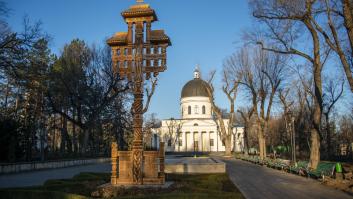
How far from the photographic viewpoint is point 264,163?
33125 mm

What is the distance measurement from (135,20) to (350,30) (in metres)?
9.13

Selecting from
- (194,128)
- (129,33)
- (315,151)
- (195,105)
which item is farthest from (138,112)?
(194,128)

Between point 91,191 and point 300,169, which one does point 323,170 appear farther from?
point 91,191

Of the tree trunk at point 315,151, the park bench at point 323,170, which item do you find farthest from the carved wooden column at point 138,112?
the tree trunk at point 315,151

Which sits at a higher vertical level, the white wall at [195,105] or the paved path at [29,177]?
the white wall at [195,105]

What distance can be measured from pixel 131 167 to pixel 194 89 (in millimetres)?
66559

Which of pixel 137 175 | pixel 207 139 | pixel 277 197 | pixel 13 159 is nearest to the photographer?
pixel 277 197

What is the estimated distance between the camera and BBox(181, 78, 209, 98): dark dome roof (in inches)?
3167

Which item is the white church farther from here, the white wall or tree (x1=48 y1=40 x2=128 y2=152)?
tree (x1=48 y1=40 x2=128 y2=152)

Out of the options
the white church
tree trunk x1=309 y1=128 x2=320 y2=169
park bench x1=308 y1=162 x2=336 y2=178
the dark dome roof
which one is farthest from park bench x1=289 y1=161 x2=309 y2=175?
the white church

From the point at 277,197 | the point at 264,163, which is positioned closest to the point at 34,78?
the point at 277,197

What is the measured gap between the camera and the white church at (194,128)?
82.0 metres

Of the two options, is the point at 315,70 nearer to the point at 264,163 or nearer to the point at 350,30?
the point at 350,30

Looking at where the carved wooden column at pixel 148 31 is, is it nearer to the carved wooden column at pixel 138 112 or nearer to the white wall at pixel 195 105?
the carved wooden column at pixel 138 112
